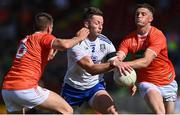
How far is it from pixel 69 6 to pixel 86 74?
8962 mm

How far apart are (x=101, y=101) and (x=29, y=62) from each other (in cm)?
149

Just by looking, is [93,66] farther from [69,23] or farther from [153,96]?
[69,23]

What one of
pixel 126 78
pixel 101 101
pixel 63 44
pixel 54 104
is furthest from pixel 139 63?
pixel 54 104

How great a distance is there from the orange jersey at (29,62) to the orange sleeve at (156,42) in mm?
1623

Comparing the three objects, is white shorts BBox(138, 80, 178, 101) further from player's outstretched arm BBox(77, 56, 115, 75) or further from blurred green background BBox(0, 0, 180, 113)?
blurred green background BBox(0, 0, 180, 113)

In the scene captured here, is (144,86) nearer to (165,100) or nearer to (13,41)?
(165,100)

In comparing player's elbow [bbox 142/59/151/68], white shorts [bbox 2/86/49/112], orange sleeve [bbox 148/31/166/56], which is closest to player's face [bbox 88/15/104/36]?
orange sleeve [bbox 148/31/166/56]

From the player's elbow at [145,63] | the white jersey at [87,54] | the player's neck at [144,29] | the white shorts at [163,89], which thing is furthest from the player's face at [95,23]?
the white shorts at [163,89]

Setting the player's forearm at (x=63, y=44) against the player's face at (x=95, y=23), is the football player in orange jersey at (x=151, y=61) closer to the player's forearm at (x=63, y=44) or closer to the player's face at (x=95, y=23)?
the player's face at (x=95, y=23)

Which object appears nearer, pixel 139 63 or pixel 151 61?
pixel 139 63

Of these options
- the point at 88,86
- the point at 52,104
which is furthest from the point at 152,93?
the point at 52,104

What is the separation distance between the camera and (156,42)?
389 inches

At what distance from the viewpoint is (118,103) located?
48.6ft

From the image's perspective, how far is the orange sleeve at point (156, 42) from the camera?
9.80 metres
